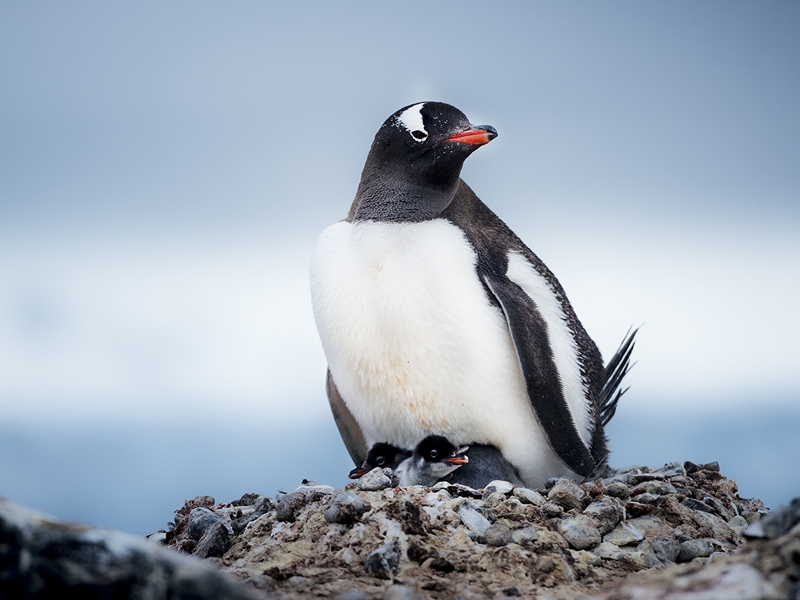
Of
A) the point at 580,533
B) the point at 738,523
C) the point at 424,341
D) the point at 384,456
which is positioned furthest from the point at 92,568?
the point at 738,523

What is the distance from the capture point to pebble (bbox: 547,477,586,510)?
317cm

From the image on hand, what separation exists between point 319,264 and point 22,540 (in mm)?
2793

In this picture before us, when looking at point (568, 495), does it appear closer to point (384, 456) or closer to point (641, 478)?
point (641, 478)

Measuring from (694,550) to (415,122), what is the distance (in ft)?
7.47

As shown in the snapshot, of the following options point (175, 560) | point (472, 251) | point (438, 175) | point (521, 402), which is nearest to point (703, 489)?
point (521, 402)

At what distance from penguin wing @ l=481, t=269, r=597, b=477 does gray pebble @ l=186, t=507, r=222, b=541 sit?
1.54 meters

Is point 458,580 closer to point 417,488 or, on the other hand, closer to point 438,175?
→ point 417,488

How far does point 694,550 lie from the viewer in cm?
293

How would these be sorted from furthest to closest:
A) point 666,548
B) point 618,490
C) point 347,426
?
point 347,426 → point 618,490 → point 666,548

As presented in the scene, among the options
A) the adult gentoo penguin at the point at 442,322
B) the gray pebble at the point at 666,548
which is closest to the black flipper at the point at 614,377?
the adult gentoo penguin at the point at 442,322

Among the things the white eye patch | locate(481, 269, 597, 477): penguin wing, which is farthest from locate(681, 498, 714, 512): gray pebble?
the white eye patch

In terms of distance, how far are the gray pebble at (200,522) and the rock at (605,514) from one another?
1.49 m

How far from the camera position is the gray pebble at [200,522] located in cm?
328

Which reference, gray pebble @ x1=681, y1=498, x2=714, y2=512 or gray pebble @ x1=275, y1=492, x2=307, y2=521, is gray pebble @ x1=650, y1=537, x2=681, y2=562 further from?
gray pebble @ x1=275, y1=492, x2=307, y2=521
